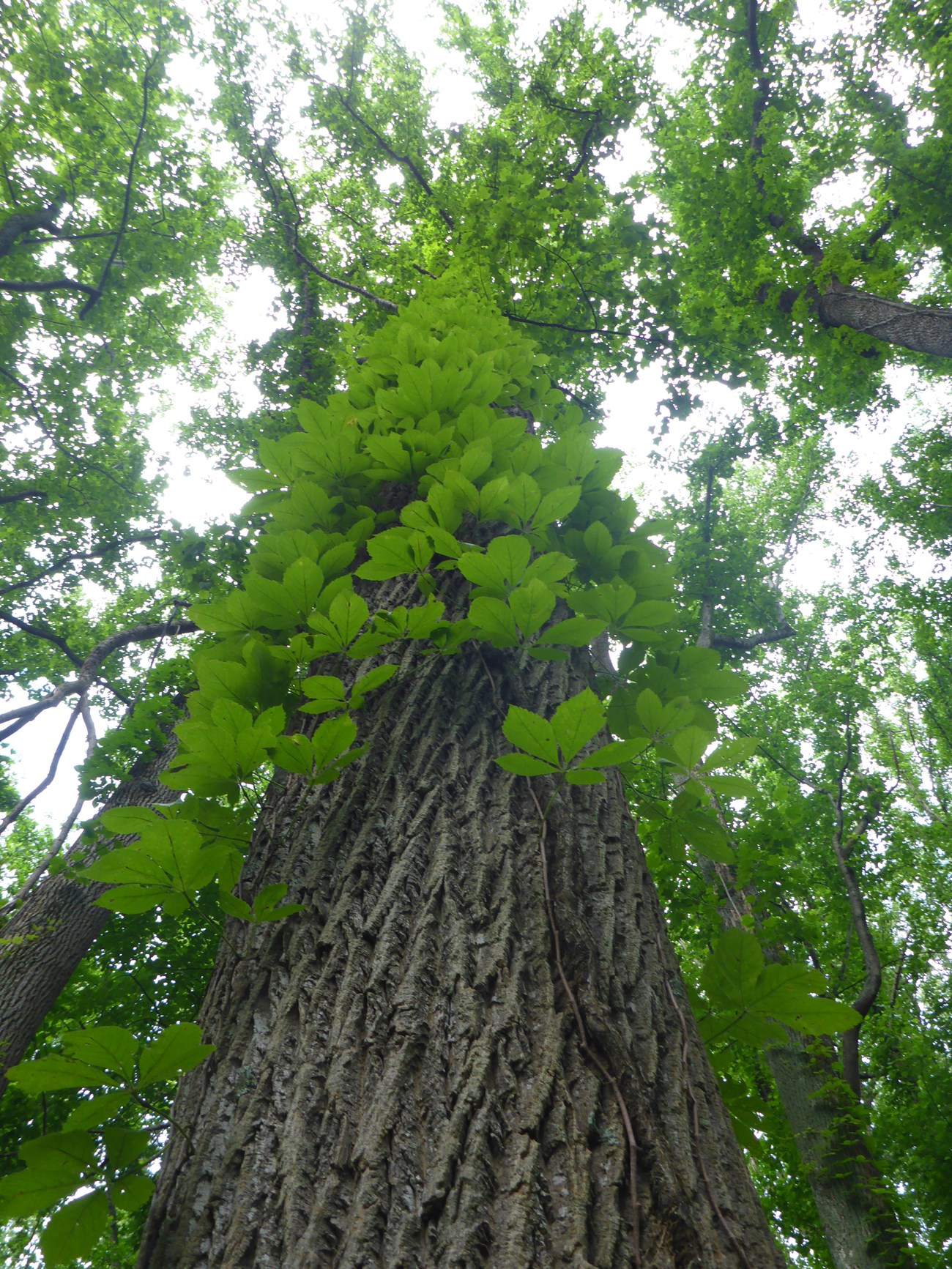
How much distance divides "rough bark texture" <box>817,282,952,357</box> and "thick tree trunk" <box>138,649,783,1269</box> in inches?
238

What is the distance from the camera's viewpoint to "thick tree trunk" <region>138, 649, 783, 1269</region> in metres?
0.63

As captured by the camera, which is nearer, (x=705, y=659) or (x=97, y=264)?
(x=705, y=659)

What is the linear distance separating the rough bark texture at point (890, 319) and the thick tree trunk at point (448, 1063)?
603 centimetres

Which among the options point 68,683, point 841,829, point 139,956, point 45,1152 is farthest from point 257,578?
point 841,829

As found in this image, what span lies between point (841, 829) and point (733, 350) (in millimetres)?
5071

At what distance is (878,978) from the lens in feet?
16.1

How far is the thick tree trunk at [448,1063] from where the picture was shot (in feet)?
2.06

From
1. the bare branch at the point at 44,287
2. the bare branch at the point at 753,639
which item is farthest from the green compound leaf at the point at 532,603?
the bare branch at the point at 753,639

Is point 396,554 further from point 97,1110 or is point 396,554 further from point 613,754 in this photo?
point 97,1110

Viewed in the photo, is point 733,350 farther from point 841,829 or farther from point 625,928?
point 625,928

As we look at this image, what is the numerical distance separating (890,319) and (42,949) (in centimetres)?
869

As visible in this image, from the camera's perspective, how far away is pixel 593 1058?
2.47 ft

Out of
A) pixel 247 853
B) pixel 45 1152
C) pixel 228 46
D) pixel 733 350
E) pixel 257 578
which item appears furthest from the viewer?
pixel 228 46


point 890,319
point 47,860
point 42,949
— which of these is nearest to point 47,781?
A: point 47,860
